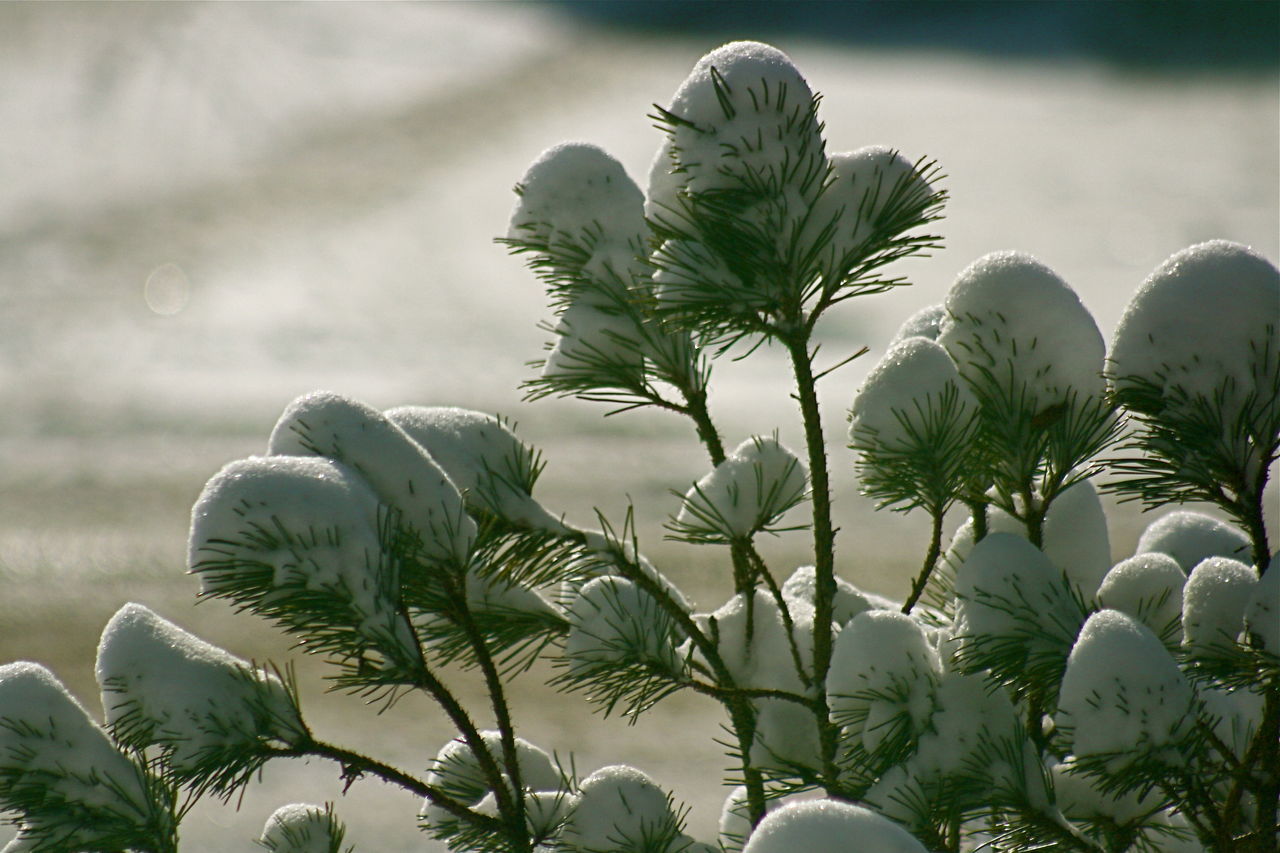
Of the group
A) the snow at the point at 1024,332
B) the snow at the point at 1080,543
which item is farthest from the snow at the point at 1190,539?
the snow at the point at 1024,332

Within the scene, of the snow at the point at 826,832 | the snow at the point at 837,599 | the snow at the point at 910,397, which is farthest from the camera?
the snow at the point at 837,599

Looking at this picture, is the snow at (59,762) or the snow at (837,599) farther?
the snow at (837,599)

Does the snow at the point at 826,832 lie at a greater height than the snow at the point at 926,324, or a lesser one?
lesser

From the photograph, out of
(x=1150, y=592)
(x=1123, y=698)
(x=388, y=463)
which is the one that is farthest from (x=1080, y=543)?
(x=388, y=463)

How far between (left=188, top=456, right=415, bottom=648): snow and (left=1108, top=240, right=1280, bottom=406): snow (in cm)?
22

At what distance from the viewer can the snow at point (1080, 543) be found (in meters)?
0.46

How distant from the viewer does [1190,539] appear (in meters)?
0.51

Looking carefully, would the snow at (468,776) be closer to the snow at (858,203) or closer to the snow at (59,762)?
the snow at (59,762)

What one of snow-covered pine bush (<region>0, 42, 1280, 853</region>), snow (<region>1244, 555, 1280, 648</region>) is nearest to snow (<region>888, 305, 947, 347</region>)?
snow-covered pine bush (<region>0, 42, 1280, 853</region>)

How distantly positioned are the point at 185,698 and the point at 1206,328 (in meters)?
0.31

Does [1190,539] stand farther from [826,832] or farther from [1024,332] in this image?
[826,832]

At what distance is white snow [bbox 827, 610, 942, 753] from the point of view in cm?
37

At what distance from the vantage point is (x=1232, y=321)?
34 cm

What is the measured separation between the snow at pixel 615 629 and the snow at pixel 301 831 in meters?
0.12
